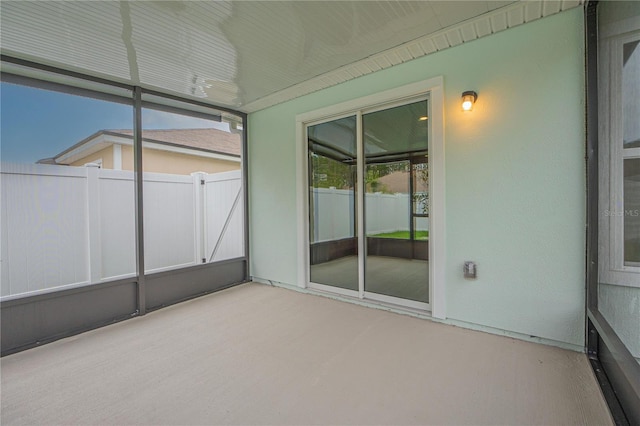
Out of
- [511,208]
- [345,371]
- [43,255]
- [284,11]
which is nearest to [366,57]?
[284,11]

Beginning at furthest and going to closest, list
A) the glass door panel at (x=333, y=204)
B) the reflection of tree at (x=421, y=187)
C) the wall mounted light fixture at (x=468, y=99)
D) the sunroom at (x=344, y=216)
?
the glass door panel at (x=333, y=204), the reflection of tree at (x=421, y=187), the wall mounted light fixture at (x=468, y=99), the sunroom at (x=344, y=216)

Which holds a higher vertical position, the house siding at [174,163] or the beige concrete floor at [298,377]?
the house siding at [174,163]

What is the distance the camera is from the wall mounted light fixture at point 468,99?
2525mm

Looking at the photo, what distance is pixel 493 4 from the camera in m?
2.12

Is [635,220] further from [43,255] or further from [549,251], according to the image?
[43,255]

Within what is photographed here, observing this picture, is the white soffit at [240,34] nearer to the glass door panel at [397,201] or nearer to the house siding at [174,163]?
the glass door panel at [397,201]

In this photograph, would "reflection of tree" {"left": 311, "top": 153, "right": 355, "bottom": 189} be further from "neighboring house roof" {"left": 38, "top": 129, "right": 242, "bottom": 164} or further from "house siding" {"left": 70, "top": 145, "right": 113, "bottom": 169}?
"house siding" {"left": 70, "top": 145, "right": 113, "bottom": 169}

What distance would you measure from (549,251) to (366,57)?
97.7 inches

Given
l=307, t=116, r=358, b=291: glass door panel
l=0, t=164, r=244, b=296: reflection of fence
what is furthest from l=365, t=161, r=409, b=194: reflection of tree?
l=0, t=164, r=244, b=296: reflection of fence

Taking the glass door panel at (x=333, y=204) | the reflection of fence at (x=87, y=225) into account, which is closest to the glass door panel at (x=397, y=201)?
the glass door panel at (x=333, y=204)

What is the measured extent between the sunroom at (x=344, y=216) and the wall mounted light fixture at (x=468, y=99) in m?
0.03

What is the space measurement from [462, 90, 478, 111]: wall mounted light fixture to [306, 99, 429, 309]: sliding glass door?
0.43m

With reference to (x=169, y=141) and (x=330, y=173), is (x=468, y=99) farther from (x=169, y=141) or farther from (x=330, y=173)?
(x=169, y=141)

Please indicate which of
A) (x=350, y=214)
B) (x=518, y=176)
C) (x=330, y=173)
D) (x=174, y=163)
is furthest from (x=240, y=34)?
(x=518, y=176)
